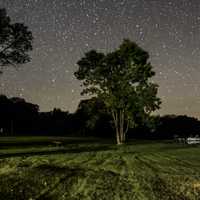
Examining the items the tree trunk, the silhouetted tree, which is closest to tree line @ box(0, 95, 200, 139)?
the silhouetted tree

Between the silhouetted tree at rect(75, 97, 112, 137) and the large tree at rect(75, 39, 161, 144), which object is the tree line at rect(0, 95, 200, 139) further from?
the large tree at rect(75, 39, 161, 144)

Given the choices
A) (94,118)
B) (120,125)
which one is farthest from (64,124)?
(94,118)

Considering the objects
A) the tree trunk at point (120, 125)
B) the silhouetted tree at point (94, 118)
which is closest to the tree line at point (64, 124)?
the silhouetted tree at point (94, 118)

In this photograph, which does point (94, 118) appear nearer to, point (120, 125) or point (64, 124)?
point (120, 125)

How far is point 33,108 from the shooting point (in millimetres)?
121375

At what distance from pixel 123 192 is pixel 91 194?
1302 millimetres

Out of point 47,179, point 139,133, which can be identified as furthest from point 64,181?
point 139,133

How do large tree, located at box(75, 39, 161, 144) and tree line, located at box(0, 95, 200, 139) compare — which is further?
tree line, located at box(0, 95, 200, 139)

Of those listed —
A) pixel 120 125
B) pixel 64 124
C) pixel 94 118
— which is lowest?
pixel 120 125

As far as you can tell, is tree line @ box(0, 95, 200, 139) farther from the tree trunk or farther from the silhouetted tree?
the tree trunk

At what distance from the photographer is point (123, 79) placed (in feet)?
176

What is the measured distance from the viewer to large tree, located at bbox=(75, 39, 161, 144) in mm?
52375

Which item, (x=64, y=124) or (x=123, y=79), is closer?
(x=123, y=79)

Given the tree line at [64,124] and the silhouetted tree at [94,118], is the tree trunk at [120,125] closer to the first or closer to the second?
the silhouetted tree at [94,118]
